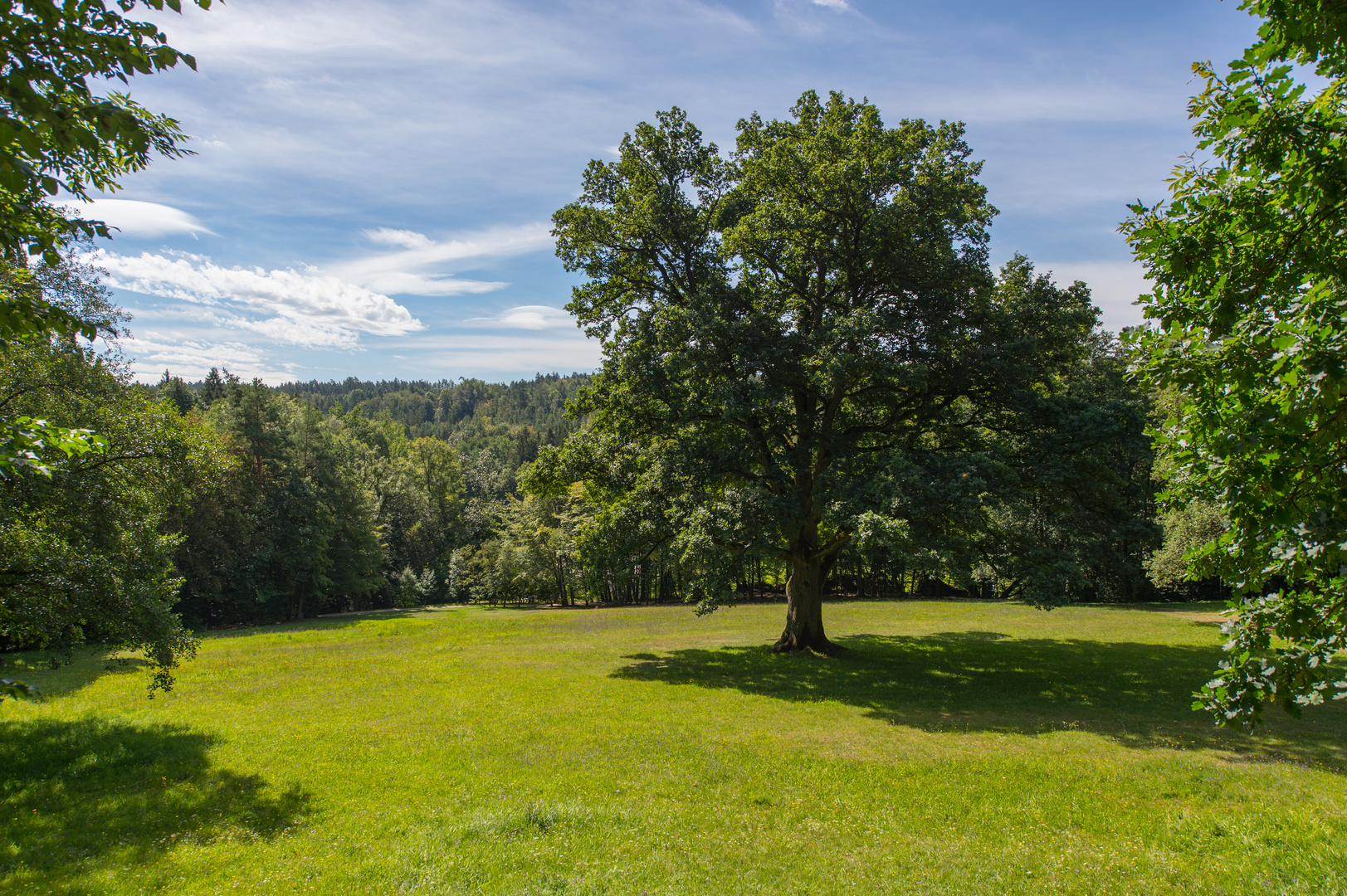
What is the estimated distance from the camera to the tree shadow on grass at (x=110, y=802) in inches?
301

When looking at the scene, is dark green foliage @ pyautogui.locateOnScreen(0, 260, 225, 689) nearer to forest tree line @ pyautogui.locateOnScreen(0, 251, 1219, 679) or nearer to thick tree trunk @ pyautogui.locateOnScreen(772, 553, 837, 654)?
forest tree line @ pyautogui.locateOnScreen(0, 251, 1219, 679)

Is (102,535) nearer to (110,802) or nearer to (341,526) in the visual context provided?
(110,802)

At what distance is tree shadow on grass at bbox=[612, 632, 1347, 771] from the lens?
12.5 m

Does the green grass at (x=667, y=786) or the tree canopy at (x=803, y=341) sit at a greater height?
the tree canopy at (x=803, y=341)

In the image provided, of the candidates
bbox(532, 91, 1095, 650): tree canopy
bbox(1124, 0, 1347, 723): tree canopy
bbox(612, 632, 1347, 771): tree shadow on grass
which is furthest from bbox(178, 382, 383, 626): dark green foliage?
bbox(1124, 0, 1347, 723): tree canopy

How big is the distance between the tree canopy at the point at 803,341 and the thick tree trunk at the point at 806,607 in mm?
72

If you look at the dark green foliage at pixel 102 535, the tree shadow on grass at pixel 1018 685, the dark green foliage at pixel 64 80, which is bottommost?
the tree shadow on grass at pixel 1018 685

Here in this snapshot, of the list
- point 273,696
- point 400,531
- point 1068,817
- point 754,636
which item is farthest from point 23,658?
point 400,531

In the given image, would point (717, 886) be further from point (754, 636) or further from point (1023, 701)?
point (754, 636)

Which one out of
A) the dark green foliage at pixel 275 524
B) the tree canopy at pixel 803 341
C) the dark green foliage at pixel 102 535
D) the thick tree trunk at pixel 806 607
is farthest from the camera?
the dark green foliage at pixel 275 524

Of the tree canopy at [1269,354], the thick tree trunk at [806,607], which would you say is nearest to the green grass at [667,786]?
the thick tree trunk at [806,607]

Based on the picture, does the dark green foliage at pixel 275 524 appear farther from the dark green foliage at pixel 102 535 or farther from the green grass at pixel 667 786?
the dark green foliage at pixel 102 535

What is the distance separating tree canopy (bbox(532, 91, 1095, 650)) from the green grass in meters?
5.09

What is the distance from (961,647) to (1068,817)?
696 inches
